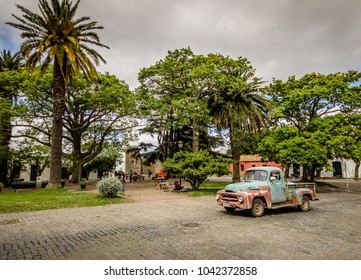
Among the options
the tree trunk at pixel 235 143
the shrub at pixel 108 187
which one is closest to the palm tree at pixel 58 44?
the shrub at pixel 108 187

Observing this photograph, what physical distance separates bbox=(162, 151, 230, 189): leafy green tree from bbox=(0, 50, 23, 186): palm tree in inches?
599

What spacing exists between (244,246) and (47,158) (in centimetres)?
3526

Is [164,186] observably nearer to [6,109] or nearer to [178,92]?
[178,92]

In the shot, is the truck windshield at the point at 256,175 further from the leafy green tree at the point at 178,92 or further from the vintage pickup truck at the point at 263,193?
the leafy green tree at the point at 178,92

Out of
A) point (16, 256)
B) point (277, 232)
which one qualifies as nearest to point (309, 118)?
point (277, 232)

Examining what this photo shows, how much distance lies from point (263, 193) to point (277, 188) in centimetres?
94

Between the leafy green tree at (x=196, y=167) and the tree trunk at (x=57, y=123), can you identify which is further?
the tree trunk at (x=57, y=123)

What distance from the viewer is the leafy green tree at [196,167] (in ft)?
55.4

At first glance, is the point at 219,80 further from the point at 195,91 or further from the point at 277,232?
the point at 277,232

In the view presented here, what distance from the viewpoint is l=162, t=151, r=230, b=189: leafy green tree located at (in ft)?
55.4

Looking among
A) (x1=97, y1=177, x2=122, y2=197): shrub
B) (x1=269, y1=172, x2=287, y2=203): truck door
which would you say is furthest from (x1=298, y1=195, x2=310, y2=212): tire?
(x1=97, y1=177, x2=122, y2=197): shrub

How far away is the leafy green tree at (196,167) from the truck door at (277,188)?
6.81 m

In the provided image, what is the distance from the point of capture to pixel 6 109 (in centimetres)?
2000

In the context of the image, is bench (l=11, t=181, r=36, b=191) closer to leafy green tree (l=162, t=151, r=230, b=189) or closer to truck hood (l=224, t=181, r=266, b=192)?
leafy green tree (l=162, t=151, r=230, b=189)
